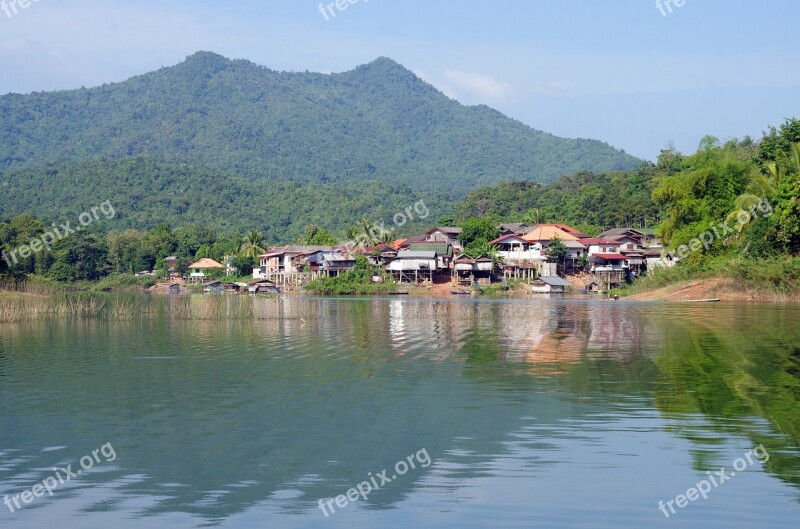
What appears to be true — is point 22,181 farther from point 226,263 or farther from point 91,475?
point 91,475

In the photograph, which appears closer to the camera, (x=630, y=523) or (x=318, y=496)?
(x=630, y=523)

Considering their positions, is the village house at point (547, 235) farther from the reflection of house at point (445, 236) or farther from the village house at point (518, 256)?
Answer: the reflection of house at point (445, 236)

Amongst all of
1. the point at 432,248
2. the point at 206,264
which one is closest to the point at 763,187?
the point at 432,248

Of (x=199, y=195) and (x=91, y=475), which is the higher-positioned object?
(x=199, y=195)

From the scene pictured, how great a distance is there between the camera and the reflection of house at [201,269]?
109 meters

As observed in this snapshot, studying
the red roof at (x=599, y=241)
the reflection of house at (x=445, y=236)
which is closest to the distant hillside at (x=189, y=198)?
the reflection of house at (x=445, y=236)

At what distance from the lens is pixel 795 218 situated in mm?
48062

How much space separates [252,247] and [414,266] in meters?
30.6

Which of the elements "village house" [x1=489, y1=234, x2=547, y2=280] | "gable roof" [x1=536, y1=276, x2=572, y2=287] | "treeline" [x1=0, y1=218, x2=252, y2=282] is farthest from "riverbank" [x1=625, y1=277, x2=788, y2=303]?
"treeline" [x1=0, y1=218, x2=252, y2=282]

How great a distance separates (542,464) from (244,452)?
4.33 metres

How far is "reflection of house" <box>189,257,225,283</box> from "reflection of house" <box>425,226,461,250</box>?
28.7m

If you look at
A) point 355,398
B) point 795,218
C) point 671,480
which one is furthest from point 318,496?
point 795,218

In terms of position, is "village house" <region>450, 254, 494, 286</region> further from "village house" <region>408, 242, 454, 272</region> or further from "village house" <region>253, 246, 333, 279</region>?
"village house" <region>253, 246, 333, 279</region>

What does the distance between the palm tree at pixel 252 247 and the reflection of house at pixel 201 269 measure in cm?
364
